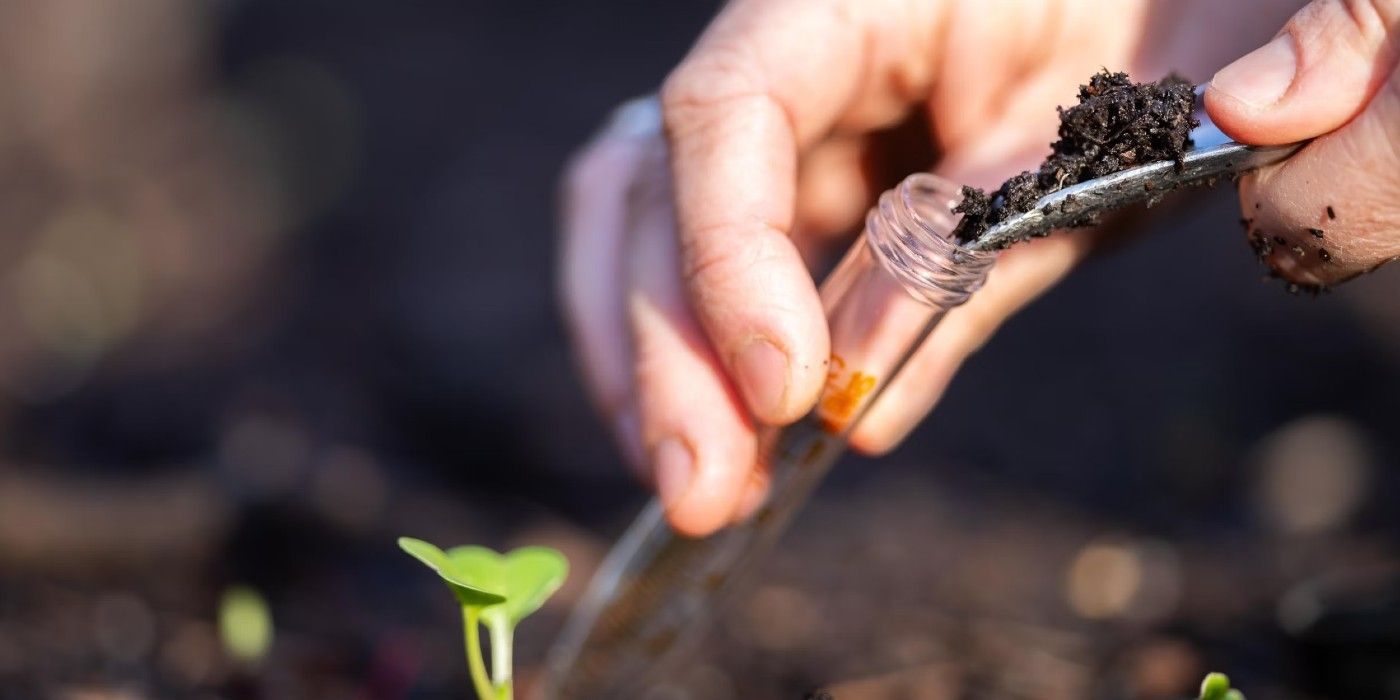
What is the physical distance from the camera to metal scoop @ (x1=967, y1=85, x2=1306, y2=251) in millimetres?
904

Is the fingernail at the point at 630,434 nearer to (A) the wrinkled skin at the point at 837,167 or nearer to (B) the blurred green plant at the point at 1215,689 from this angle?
(A) the wrinkled skin at the point at 837,167

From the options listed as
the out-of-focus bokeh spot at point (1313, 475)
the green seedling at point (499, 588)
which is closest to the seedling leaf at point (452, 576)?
the green seedling at point (499, 588)

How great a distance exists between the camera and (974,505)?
2.36 metres

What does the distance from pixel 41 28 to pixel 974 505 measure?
9.71 ft

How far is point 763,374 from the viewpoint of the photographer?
1116mm

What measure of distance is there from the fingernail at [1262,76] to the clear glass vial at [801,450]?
0.26m

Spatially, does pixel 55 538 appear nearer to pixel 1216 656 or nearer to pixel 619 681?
pixel 619 681

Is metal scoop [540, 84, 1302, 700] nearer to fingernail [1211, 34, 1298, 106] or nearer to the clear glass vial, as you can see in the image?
the clear glass vial

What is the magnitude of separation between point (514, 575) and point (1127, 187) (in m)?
0.70

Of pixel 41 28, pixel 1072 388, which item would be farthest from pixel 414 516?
pixel 41 28

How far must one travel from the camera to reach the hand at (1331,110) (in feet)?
3.01

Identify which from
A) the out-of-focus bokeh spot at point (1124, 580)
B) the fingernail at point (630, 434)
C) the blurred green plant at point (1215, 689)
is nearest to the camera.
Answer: the blurred green plant at point (1215, 689)

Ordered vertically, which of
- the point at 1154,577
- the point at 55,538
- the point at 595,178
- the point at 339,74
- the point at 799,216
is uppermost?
the point at 339,74

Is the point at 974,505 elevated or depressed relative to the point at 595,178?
depressed
